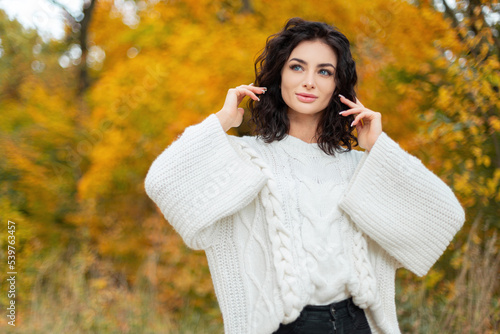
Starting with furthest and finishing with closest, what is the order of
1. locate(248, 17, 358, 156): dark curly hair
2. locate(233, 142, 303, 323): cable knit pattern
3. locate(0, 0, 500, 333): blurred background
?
locate(0, 0, 500, 333): blurred background < locate(248, 17, 358, 156): dark curly hair < locate(233, 142, 303, 323): cable knit pattern

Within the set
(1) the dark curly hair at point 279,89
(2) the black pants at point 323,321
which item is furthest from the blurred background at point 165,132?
(2) the black pants at point 323,321

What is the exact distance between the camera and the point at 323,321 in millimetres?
1538

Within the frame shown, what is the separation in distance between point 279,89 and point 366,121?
34 cm

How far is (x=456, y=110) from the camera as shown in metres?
2.92

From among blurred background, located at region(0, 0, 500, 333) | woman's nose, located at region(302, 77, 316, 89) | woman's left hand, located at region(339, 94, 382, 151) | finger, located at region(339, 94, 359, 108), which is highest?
woman's nose, located at region(302, 77, 316, 89)

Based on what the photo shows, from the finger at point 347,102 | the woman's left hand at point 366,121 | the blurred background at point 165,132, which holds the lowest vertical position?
the blurred background at point 165,132

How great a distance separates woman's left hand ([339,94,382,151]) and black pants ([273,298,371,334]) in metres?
0.56

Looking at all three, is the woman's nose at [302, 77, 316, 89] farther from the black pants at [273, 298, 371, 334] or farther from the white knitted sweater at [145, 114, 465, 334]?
the black pants at [273, 298, 371, 334]

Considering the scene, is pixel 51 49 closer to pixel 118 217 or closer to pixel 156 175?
pixel 118 217

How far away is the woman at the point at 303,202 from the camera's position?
1.53 meters

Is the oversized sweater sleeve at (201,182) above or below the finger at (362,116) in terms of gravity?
below

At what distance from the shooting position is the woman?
153 centimetres

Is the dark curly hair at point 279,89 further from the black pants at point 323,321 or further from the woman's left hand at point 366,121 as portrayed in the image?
the black pants at point 323,321

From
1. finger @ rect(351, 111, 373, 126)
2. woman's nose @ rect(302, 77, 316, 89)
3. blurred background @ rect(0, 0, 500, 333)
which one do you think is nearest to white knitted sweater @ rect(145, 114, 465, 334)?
finger @ rect(351, 111, 373, 126)
